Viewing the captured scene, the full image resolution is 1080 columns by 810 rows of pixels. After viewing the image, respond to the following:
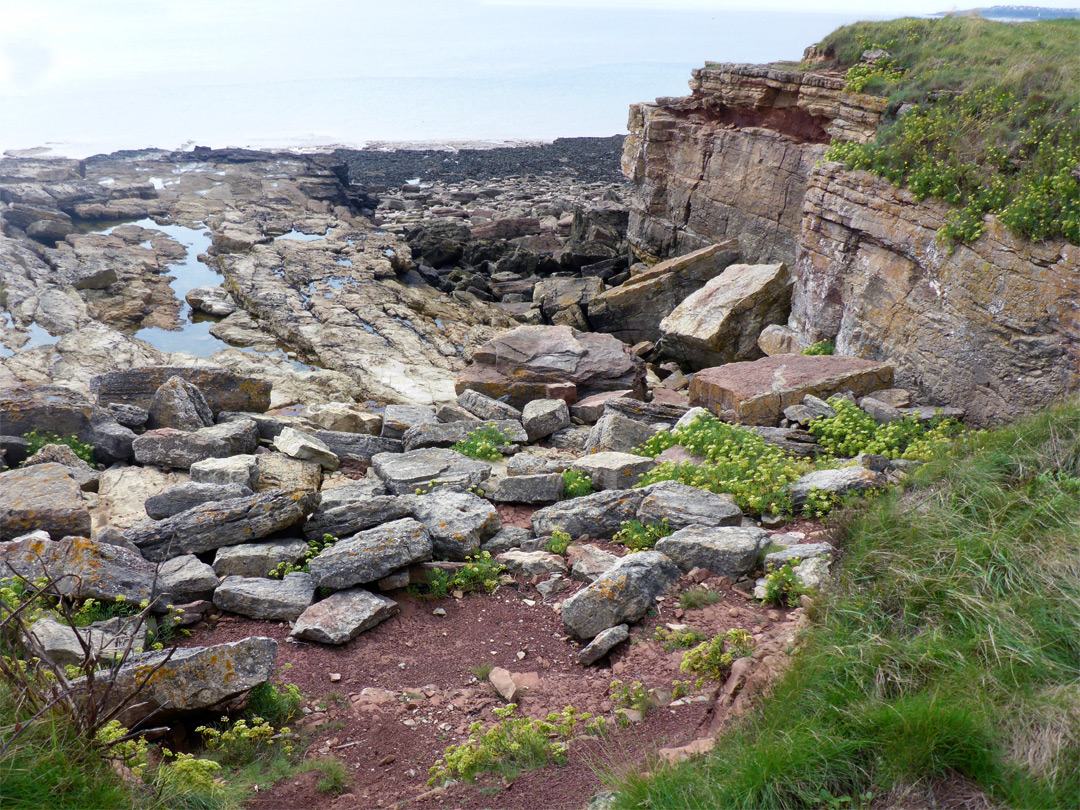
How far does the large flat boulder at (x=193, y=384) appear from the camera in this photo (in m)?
10.1

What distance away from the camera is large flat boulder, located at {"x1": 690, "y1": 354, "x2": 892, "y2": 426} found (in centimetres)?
983

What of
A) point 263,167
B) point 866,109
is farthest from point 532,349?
point 263,167

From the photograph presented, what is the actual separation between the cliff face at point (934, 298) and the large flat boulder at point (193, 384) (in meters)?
9.92

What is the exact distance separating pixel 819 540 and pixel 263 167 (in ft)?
132

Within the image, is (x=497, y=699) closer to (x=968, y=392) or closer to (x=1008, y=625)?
(x=1008, y=625)

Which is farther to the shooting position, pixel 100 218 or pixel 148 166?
pixel 148 166

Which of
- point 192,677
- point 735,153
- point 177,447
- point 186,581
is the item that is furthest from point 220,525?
point 735,153

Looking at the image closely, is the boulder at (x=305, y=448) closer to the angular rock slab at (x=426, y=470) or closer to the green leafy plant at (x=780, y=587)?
the angular rock slab at (x=426, y=470)

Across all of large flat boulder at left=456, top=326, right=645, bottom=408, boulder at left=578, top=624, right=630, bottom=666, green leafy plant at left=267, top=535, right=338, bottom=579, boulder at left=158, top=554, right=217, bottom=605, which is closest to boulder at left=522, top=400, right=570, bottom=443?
large flat boulder at left=456, top=326, right=645, bottom=408

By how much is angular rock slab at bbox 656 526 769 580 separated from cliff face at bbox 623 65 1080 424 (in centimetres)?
468

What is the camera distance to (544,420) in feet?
36.0

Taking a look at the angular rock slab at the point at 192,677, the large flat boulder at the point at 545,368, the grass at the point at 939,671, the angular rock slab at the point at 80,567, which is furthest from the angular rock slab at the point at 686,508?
the large flat boulder at the point at 545,368

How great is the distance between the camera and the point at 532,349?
1334 centimetres

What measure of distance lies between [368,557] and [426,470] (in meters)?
2.57
